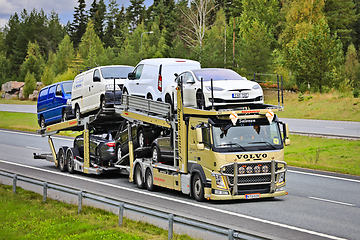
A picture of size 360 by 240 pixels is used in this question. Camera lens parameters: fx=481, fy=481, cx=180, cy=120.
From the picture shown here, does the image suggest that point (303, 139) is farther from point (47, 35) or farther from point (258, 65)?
point (47, 35)

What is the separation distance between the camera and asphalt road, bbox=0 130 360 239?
10.0 metres

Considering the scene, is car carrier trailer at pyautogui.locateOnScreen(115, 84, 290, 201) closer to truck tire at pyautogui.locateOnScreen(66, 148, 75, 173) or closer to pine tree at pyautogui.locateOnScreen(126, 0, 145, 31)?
truck tire at pyautogui.locateOnScreen(66, 148, 75, 173)

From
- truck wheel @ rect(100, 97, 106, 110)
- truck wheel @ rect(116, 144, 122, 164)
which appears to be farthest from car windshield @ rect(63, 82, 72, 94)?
truck wheel @ rect(116, 144, 122, 164)

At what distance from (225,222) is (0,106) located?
6031cm

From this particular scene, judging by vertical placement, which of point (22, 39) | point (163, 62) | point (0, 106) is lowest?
point (0, 106)

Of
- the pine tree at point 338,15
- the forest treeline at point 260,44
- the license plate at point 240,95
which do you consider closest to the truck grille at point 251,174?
the license plate at point 240,95

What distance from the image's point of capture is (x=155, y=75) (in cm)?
1588

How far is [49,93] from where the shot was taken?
74.1 ft

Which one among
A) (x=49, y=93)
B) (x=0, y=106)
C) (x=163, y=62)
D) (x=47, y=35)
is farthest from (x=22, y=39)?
(x=163, y=62)

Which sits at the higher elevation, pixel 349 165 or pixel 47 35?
pixel 47 35

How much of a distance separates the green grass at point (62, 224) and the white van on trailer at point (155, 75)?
16.3 ft

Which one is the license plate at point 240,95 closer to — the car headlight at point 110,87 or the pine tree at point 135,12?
the car headlight at point 110,87

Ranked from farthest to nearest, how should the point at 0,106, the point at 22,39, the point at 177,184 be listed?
the point at 22,39 → the point at 0,106 → the point at 177,184

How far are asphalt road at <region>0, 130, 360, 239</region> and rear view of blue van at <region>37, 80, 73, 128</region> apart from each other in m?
2.68
